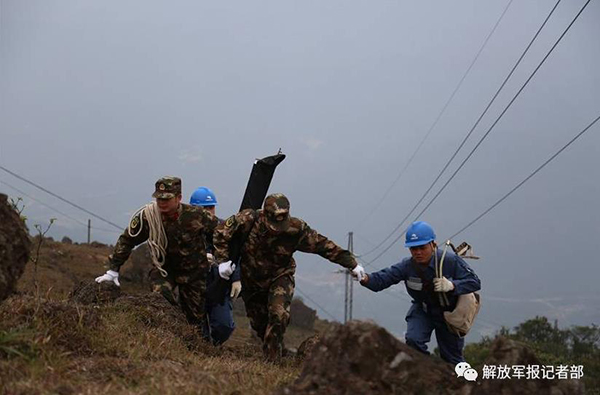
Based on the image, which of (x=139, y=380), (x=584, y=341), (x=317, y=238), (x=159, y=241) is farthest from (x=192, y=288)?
(x=584, y=341)

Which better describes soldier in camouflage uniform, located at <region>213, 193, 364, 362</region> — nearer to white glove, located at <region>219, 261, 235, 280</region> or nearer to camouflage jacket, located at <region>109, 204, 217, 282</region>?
white glove, located at <region>219, 261, 235, 280</region>

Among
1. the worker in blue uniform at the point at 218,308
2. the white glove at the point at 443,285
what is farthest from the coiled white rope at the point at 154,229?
the white glove at the point at 443,285

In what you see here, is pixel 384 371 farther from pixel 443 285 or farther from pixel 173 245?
pixel 173 245

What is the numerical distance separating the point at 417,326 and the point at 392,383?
3314mm

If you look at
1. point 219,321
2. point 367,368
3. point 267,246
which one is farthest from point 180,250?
point 367,368

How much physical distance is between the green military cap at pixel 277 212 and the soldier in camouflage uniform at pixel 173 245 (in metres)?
1.06

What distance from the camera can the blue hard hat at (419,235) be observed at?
703 cm

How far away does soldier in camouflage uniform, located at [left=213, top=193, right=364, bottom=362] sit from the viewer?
7316 mm

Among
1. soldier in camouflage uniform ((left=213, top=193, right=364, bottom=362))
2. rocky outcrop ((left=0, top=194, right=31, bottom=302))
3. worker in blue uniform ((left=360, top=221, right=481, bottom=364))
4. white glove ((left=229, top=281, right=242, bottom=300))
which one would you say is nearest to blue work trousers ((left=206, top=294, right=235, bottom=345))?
white glove ((left=229, top=281, right=242, bottom=300))

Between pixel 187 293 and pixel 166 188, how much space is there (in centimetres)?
148

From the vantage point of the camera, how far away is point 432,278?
701 centimetres

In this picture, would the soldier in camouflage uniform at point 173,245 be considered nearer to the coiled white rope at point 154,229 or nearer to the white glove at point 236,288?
the coiled white rope at point 154,229

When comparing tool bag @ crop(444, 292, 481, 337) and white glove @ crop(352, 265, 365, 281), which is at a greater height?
white glove @ crop(352, 265, 365, 281)

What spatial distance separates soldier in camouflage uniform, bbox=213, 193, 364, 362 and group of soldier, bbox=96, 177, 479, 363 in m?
0.01
